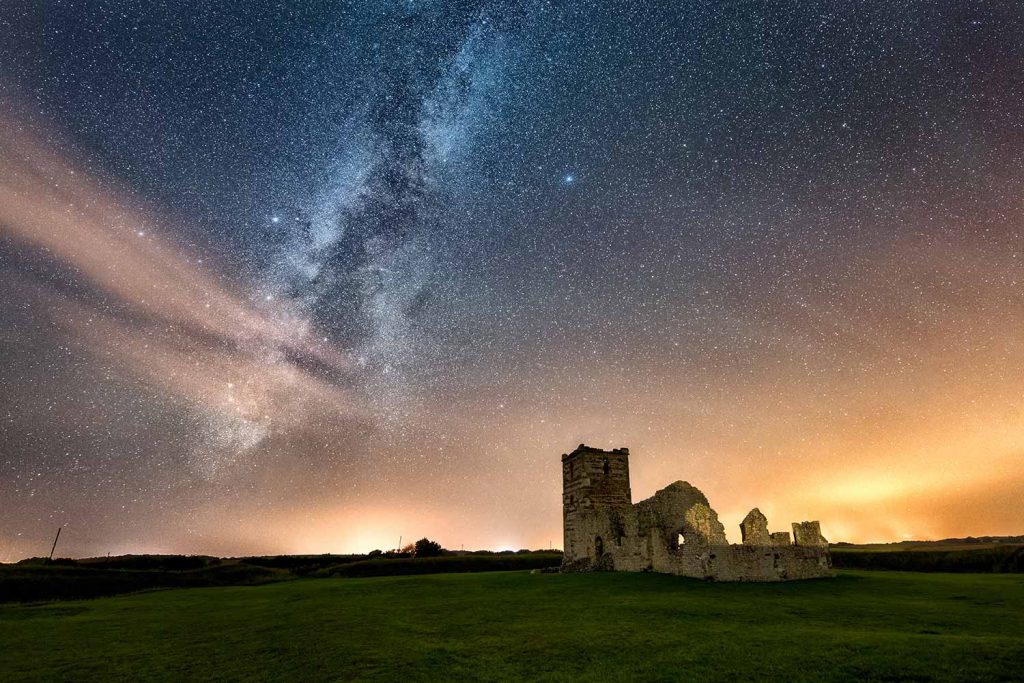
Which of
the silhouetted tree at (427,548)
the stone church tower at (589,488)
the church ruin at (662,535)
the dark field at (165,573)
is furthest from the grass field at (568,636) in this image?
the silhouetted tree at (427,548)

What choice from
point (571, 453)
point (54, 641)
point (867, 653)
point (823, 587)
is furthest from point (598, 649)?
point (571, 453)

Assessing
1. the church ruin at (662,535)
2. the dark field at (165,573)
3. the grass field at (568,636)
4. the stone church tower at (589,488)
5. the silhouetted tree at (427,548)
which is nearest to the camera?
the grass field at (568,636)

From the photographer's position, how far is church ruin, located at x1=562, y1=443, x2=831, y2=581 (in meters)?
23.0

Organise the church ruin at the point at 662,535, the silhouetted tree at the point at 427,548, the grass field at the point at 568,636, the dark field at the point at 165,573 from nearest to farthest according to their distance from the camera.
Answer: the grass field at the point at 568,636 < the church ruin at the point at 662,535 < the dark field at the point at 165,573 < the silhouetted tree at the point at 427,548

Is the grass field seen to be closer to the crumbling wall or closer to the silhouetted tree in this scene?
the crumbling wall

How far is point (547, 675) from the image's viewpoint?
9547 mm

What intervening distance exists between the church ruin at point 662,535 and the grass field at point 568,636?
1.69 meters

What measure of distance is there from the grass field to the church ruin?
5.53 feet

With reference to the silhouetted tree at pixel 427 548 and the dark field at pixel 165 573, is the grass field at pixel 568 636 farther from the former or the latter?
the silhouetted tree at pixel 427 548

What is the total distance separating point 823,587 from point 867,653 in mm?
12561

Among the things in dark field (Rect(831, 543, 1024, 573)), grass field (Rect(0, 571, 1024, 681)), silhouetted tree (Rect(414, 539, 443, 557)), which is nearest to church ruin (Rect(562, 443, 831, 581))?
grass field (Rect(0, 571, 1024, 681))

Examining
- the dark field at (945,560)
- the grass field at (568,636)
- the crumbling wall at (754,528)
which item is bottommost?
the grass field at (568,636)

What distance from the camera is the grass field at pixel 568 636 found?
9.68 metres

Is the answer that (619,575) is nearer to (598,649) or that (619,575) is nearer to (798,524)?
(798,524)
